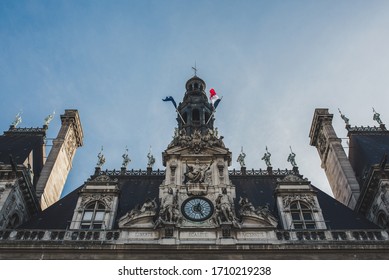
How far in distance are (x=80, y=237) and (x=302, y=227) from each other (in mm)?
12879

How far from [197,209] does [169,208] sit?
1.75 meters

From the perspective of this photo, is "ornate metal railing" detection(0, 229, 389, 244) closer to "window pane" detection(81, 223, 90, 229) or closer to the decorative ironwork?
"window pane" detection(81, 223, 90, 229)

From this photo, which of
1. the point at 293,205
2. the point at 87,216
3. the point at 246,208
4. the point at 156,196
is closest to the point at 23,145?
the point at 87,216

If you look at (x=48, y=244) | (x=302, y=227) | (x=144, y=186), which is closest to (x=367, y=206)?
(x=302, y=227)

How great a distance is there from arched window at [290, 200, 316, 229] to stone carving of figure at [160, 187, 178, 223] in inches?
284

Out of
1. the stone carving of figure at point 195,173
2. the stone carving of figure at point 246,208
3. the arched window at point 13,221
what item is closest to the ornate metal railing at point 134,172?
the stone carving of figure at point 195,173

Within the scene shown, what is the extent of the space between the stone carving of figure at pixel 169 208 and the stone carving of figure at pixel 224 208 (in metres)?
2.51

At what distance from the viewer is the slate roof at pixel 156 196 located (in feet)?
78.0

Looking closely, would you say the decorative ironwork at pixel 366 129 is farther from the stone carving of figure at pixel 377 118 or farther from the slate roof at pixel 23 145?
the slate roof at pixel 23 145

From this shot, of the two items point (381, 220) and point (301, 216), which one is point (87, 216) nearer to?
point (301, 216)

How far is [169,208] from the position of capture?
22.0 meters

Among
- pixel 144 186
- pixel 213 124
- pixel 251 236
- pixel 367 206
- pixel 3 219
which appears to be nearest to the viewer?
pixel 251 236

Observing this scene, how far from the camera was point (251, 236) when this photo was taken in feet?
68.9
